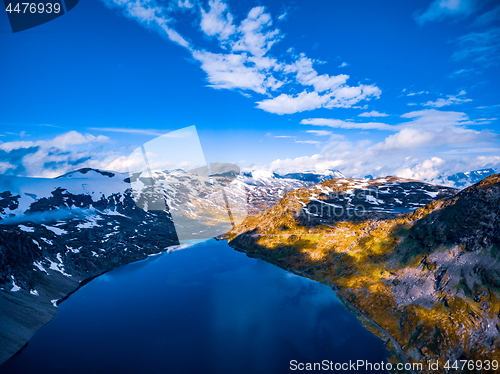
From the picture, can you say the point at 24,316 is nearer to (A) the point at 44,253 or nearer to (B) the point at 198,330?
(A) the point at 44,253

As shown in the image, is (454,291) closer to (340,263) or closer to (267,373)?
(340,263)

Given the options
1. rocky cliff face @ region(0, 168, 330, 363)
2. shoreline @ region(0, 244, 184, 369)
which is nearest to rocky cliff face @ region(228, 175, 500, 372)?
rocky cliff face @ region(0, 168, 330, 363)

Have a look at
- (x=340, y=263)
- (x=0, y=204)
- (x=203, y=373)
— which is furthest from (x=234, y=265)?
(x=0, y=204)

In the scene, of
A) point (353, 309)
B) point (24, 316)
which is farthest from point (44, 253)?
point (353, 309)

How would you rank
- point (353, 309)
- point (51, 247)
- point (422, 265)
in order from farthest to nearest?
point (51, 247)
point (353, 309)
point (422, 265)

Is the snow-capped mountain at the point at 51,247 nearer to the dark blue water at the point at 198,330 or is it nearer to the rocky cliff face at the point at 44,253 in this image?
the rocky cliff face at the point at 44,253

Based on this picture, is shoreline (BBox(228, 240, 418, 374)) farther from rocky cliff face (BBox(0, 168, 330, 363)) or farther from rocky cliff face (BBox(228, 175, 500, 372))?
rocky cliff face (BBox(0, 168, 330, 363))

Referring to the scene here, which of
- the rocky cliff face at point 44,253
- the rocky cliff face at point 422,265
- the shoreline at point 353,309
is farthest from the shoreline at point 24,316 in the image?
the rocky cliff face at point 422,265
